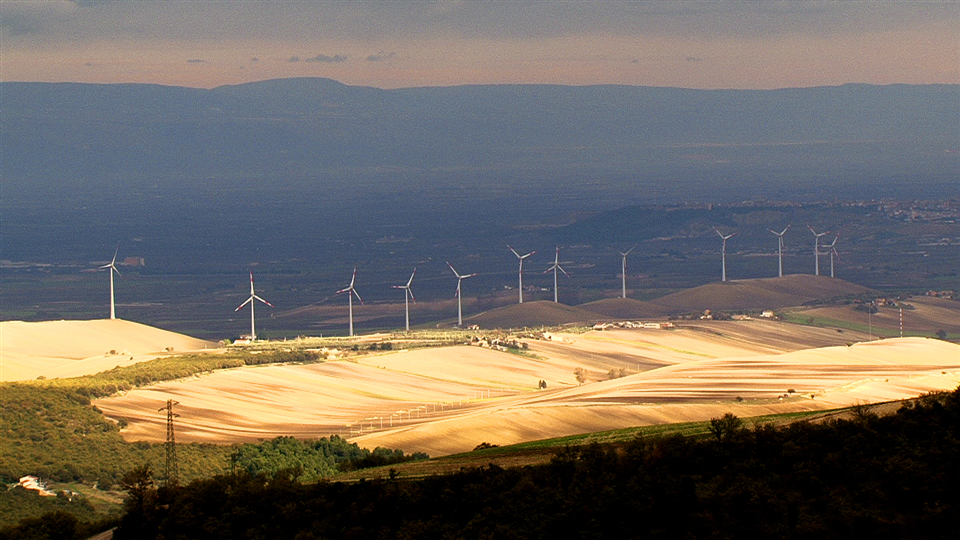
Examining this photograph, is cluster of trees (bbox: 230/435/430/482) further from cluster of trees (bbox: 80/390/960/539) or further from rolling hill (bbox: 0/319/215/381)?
rolling hill (bbox: 0/319/215/381)

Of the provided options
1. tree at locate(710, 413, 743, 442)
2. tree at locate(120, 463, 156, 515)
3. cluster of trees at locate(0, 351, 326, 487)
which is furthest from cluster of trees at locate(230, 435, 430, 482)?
tree at locate(710, 413, 743, 442)

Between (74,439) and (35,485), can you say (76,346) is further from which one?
(35,485)

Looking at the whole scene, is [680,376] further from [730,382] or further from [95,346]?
[95,346]

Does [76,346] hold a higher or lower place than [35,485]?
higher

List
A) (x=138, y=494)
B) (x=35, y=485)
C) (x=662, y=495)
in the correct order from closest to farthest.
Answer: (x=662, y=495) < (x=138, y=494) < (x=35, y=485)

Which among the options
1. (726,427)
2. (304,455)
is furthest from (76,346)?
(726,427)

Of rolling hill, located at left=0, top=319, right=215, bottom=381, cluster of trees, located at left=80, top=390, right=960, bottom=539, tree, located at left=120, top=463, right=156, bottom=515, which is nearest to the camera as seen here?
cluster of trees, located at left=80, top=390, right=960, bottom=539

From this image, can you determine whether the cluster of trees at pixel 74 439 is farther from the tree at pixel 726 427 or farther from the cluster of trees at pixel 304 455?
the tree at pixel 726 427

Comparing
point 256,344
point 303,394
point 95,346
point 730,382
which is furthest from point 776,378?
point 95,346

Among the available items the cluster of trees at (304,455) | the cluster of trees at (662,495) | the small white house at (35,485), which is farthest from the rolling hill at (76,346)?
the cluster of trees at (662,495)

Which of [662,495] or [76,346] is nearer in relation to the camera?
[662,495]
